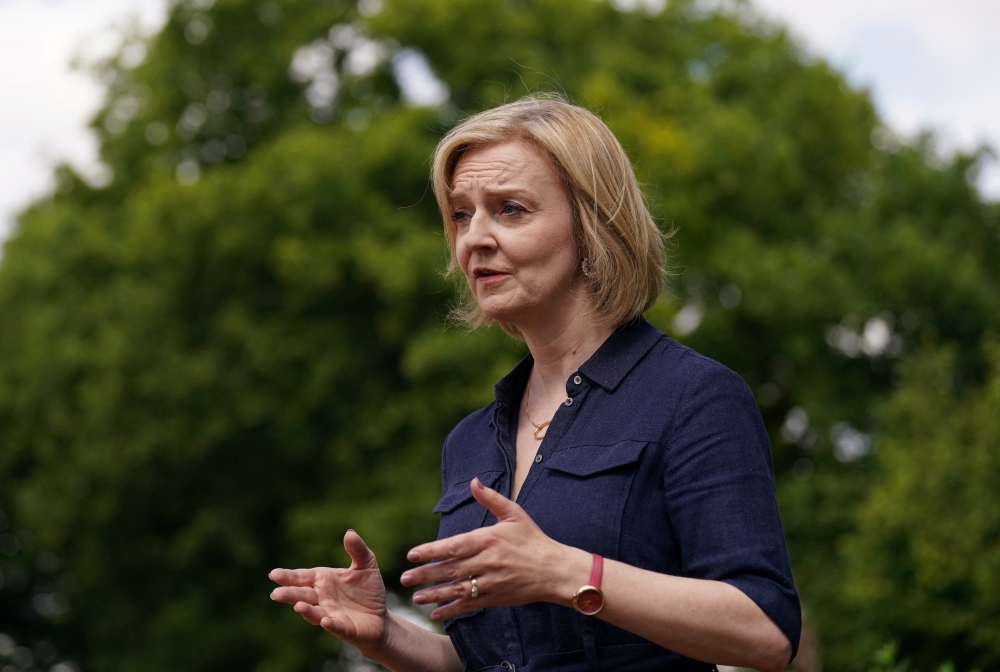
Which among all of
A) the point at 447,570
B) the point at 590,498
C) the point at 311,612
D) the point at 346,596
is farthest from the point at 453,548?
the point at 346,596

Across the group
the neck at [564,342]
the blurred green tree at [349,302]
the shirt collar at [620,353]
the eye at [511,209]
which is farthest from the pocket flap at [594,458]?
the blurred green tree at [349,302]

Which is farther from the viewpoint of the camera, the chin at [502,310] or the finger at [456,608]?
the chin at [502,310]

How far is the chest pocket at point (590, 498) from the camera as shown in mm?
2324

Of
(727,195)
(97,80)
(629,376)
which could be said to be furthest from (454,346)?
(629,376)

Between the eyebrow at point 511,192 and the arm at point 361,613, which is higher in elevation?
the eyebrow at point 511,192

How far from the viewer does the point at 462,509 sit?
271 cm

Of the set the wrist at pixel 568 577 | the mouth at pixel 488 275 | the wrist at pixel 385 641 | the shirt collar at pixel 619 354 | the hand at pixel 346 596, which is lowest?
the wrist at pixel 385 641

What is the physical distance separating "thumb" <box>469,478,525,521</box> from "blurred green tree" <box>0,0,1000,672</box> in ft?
45.1

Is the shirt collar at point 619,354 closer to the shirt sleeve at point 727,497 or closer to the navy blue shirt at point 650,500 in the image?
the navy blue shirt at point 650,500

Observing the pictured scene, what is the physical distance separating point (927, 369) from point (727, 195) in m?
4.19

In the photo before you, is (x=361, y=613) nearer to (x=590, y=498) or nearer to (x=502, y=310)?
(x=590, y=498)

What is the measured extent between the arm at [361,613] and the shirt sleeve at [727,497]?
0.68 metres

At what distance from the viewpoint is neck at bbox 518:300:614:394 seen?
2721 millimetres

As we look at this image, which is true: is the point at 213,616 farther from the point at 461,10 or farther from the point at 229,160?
the point at 461,10
